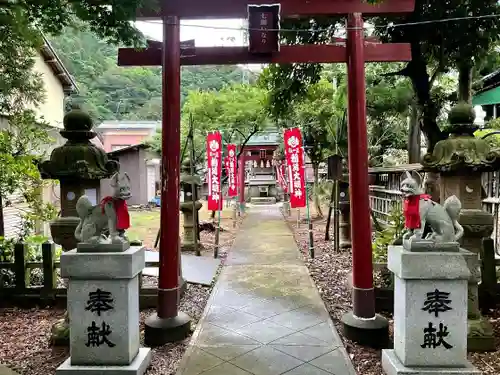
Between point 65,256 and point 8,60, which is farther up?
point 8,60

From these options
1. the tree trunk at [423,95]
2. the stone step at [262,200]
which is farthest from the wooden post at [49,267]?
the stone step at [262,200]

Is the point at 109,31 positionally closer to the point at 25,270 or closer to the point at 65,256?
the point at 65,256

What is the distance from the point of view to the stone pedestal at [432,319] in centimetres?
384

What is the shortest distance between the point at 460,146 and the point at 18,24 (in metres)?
4.78

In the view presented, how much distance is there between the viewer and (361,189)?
5.30 meters

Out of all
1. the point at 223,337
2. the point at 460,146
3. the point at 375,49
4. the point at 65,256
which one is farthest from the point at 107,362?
the point at 375,49

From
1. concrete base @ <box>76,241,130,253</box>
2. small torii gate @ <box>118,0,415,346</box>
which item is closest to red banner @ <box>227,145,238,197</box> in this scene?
small torii gate @ <box>118,0,415,346</box>

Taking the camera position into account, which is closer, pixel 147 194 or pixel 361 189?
pixel 361 189

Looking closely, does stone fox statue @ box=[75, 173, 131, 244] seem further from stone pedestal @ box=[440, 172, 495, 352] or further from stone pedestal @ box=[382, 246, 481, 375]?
stone pedestal @ box=[440, 172, 495, 352]

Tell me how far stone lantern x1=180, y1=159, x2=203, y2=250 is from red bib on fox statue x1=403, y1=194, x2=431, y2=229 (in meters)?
7.02

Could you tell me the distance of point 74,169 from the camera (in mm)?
5027

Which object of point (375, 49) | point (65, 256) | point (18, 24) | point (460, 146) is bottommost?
point (65, 256)

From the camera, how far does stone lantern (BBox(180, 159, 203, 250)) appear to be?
10.5 metres

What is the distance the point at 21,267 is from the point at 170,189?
10.1 ft
